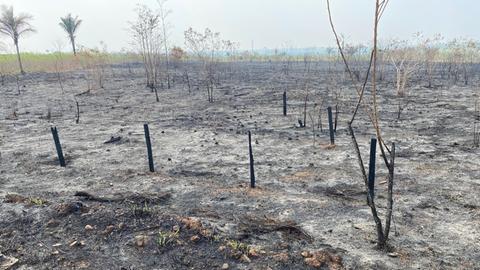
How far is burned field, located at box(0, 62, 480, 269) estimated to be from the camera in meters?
3.48

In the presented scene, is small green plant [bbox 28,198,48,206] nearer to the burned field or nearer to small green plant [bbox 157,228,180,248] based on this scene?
the burned field

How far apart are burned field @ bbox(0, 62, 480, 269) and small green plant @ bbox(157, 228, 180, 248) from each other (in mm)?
15

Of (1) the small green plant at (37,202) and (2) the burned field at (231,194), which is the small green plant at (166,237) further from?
(1) the small green plant at (37,202)

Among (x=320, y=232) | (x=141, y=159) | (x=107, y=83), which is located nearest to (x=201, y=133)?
(x=141, y=159)

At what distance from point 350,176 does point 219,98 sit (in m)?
9.15

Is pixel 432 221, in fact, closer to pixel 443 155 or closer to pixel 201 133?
pixel 443 155

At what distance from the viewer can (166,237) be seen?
3641 millimetres

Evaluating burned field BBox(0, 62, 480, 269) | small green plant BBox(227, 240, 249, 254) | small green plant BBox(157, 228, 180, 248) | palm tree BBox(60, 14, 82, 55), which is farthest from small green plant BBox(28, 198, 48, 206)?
palm tree BBox(60, 14, 82, 55)

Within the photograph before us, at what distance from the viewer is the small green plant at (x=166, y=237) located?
3.57 metres

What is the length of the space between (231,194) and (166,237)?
1527mm

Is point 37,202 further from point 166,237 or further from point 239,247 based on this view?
point 239,247

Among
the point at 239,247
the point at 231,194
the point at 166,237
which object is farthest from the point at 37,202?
the point at 239,247

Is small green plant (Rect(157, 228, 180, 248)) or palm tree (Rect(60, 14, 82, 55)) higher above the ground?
palm tree (Rect(60, 14, 82, 55))

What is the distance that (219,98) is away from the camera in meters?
14.3
